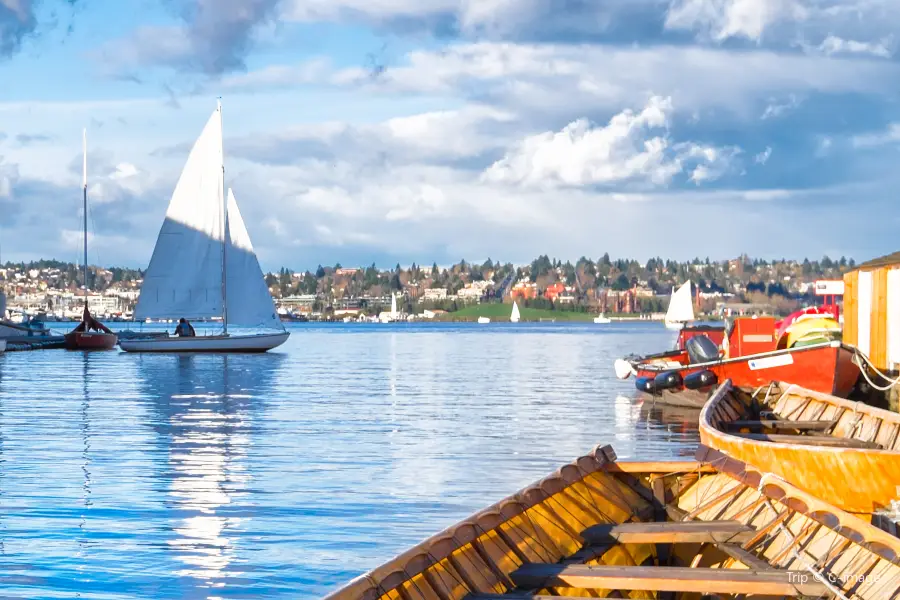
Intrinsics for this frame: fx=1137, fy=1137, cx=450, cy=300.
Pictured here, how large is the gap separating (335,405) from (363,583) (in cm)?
3641

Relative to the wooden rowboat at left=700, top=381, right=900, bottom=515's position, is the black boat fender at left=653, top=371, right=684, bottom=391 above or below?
below

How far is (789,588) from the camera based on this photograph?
31.1ft

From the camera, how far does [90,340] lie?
103750mm

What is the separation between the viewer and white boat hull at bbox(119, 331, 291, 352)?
84.1m

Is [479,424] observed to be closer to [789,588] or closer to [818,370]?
[818,370]

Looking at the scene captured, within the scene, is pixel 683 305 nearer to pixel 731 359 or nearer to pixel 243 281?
pixel 243 281

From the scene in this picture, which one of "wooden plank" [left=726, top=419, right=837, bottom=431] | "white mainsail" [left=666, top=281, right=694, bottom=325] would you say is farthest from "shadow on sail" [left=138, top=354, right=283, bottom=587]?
"white mainsail" [left=666, top=281, right=694, bottom=325]

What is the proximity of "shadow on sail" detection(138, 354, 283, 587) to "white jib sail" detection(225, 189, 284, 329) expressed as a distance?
20098 millimetres

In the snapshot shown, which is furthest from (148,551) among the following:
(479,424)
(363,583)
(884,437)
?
(479,424)

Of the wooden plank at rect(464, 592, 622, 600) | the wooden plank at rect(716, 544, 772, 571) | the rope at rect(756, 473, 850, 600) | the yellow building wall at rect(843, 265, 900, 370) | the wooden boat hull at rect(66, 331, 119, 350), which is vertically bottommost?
the wooden boat hull at rect(66, 331, 119, 350)

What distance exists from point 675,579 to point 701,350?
31827mm

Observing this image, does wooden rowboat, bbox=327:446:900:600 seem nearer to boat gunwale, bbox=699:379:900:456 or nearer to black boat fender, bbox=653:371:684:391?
boat gunwale, bbox=699:379:900:456

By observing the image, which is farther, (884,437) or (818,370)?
(818,370)

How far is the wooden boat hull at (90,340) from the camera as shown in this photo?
10369cm
